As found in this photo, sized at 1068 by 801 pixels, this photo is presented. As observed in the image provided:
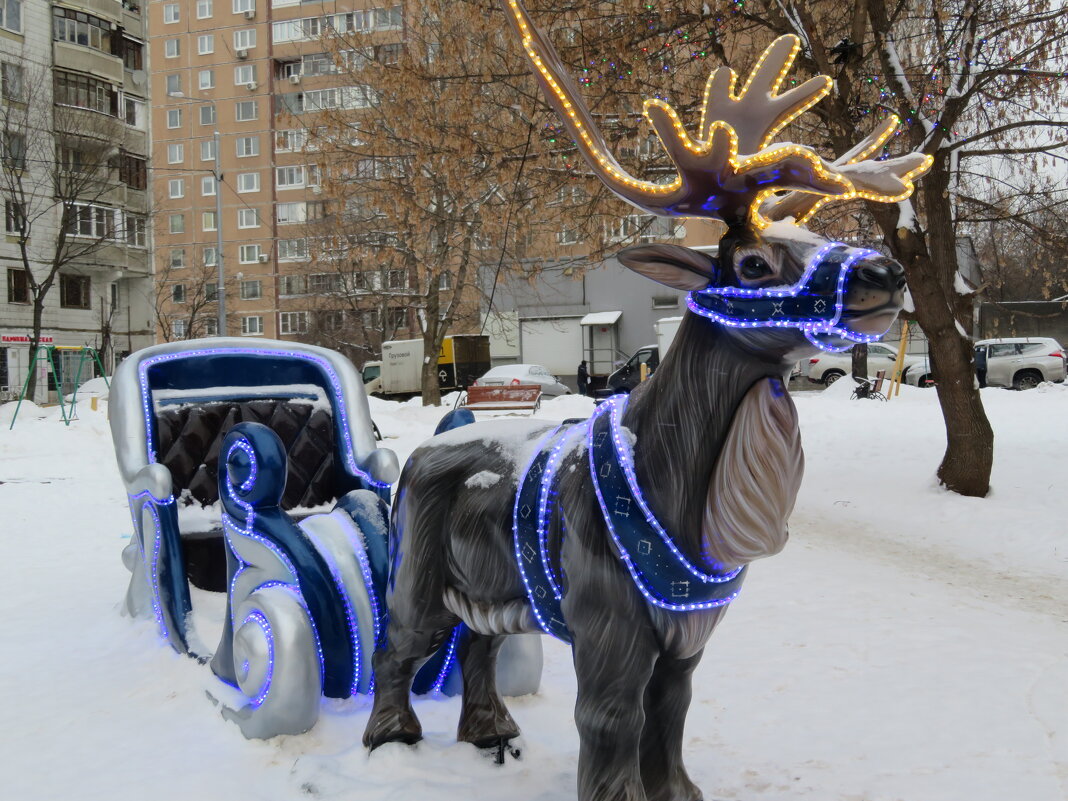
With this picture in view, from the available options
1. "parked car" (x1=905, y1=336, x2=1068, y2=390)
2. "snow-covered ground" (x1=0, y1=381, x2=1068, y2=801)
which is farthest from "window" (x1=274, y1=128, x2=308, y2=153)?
"parked car" (x1=905, y1=336, x2=1068, y2=390)

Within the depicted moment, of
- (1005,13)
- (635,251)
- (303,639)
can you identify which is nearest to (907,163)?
(635,251)

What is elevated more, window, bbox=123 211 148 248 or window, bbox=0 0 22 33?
window, bbox=0 0 22 33

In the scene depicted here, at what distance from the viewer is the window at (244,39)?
48.2 m

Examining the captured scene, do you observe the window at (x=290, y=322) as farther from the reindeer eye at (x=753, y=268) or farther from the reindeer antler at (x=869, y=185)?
the reindeer eye at (x=753, y=268)

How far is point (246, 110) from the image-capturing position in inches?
1903

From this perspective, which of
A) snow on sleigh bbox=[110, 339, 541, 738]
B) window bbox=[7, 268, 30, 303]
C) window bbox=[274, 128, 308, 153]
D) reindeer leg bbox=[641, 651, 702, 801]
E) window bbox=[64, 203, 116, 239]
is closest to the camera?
reindeer leg bbox=[641, 651, 702, 801]

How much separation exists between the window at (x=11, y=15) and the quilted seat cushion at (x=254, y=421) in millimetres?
30470

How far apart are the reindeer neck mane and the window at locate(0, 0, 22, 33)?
3341 centimetres

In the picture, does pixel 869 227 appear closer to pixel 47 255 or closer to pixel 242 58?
pixel 47 255

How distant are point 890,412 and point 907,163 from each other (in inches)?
523

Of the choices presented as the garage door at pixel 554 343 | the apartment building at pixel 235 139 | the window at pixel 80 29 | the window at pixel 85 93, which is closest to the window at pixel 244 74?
the apartment building at pixel 235 139

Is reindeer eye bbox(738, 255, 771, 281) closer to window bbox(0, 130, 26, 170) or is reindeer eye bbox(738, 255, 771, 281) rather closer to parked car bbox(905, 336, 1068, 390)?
parked car bbox(905, 336, 1068, 390)

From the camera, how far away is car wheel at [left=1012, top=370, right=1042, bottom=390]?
2398 cm

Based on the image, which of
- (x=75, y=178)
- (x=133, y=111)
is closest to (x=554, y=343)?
(x=75, y=178)
